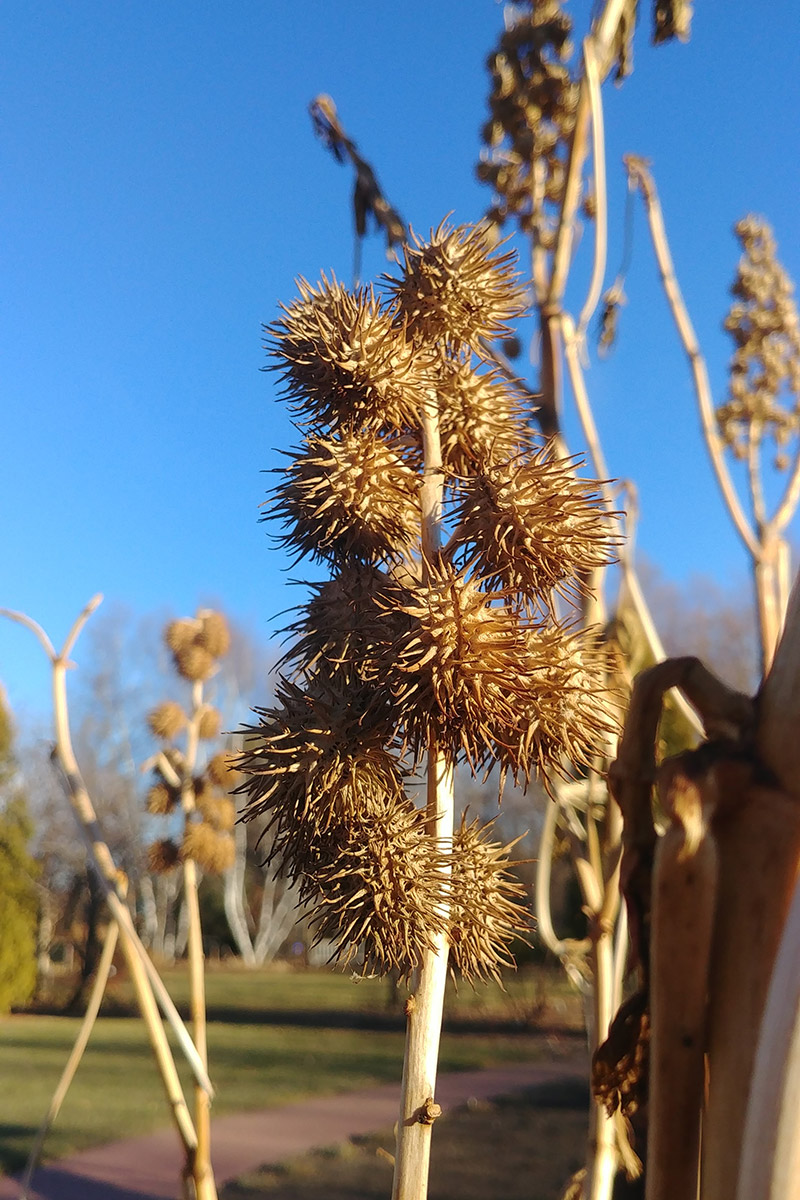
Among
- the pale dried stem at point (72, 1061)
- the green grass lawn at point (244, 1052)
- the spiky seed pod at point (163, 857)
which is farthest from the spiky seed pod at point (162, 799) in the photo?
the green grass lawn at point (244, 1052)

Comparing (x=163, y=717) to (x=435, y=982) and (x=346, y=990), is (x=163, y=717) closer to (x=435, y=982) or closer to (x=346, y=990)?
(x=435, y=982)

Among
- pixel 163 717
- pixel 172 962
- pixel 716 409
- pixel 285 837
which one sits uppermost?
pixel 716 409

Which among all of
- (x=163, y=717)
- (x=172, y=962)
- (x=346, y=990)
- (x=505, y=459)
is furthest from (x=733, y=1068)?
(x=172, y=962)

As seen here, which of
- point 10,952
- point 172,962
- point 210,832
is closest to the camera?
point 210,832

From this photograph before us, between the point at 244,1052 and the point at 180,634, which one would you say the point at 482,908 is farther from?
Answer: the point at 244,1052

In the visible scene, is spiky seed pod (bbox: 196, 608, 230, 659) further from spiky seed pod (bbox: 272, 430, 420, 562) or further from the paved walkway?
the paved walkway

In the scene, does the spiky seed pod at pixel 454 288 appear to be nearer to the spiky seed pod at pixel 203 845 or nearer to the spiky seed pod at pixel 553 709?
the spiky seed pod at pixel 553 709
